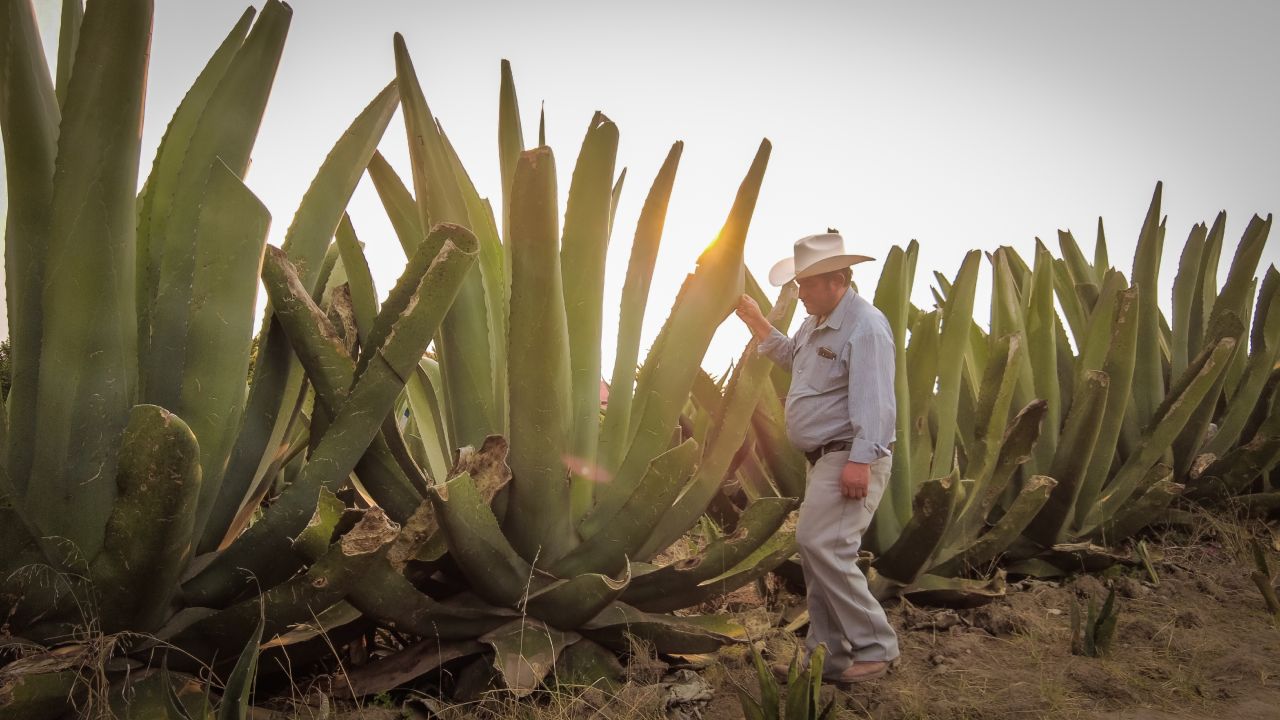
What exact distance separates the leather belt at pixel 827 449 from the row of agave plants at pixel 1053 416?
15 cm

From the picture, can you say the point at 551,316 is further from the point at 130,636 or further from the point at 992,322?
the point at 992,322

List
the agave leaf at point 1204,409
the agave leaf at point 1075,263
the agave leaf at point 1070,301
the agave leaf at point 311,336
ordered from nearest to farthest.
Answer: the agave leaf at point 311,336, the agave leaf at point 1204,409, the agave leaf at point 1070,301, the agave leaf at point 1075,263

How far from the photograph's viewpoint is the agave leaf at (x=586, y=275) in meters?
1.97

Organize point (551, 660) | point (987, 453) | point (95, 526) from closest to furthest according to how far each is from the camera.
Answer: point (95, 526), point (551, 660), point (987, 453)

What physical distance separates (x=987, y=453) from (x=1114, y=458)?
1126mm

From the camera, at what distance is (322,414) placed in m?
2.05

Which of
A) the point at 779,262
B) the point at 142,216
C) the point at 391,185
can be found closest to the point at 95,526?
the point at 142,216

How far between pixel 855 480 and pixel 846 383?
362mm

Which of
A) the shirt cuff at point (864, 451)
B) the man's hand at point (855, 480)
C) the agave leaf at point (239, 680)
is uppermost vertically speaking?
the shirt cuff at point (864, 451)

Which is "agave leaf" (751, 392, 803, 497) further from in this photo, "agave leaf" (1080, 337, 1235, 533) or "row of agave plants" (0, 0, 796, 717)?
"agave leaf" (1080, 337, 1235, 533)

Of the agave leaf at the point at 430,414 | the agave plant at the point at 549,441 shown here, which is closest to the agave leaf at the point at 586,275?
the agave plant at the point at 549,441

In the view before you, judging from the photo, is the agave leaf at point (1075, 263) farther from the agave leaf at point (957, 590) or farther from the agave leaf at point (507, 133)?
the agave leaf at point (507, 133)

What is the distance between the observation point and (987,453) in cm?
323

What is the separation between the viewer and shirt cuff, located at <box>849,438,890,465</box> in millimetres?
2721
